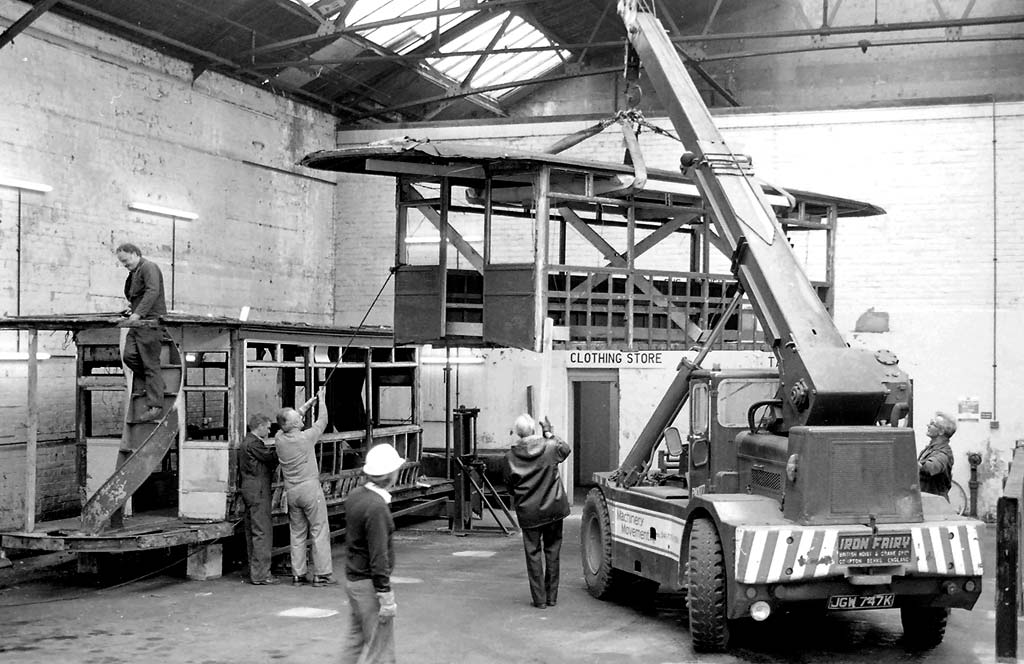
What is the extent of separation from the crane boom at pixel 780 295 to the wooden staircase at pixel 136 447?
20.6 feet

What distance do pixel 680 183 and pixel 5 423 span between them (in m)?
9.61

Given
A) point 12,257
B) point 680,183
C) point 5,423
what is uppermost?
point 680,183

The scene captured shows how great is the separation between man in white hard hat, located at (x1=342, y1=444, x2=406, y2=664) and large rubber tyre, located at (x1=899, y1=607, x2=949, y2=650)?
4.71 metres

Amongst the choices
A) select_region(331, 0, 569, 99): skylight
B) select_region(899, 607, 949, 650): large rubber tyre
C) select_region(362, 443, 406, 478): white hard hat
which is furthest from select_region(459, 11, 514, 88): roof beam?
select_region(362, 443, 406, 478): white hard hat

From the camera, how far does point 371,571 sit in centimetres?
692

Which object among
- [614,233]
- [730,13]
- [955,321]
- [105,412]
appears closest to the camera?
[105,412]

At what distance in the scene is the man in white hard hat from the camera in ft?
22.6

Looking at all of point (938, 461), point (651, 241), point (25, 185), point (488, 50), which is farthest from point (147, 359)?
point (488, 50)

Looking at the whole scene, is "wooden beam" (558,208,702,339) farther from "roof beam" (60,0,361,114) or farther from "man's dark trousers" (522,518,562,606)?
"roof beam" (60,0,361,114)

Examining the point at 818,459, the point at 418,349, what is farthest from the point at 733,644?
the point at 418,349

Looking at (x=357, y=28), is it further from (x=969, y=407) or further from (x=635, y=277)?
(x=969, y=407)

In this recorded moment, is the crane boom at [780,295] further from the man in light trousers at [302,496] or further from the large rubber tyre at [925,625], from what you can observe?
the man in light trousers at [302,496]

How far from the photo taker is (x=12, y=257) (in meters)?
14.6

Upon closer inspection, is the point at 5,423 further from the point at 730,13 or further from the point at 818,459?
the point at 730,13
